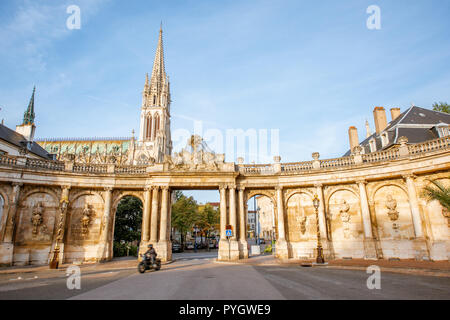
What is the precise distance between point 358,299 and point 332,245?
53.8 ft

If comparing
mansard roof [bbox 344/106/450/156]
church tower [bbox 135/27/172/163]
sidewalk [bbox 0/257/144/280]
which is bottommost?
sidewalk [bbox 0/257/144/280]

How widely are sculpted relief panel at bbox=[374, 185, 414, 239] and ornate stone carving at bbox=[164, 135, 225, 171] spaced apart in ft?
46.6

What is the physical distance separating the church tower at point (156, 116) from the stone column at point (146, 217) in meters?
53.9

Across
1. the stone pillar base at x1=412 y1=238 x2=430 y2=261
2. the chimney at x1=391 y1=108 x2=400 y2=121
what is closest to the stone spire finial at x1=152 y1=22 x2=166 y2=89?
the chimney at x1=391 y1=108 x2=400 y2=121

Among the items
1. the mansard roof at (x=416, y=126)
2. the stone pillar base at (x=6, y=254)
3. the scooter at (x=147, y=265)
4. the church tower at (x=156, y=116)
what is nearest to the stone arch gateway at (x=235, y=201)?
the stone pillar base at (x=6, y=254)

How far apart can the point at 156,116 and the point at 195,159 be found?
69313mm

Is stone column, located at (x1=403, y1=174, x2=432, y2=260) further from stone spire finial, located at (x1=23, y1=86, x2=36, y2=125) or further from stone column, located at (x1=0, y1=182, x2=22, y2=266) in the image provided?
stone spire finial, located at (x1=23, y1=86, x2=36, y2=125)

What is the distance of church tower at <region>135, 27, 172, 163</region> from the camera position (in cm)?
8125

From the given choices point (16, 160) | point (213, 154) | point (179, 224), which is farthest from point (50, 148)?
point (213, 154)

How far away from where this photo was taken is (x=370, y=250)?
70.9 ft

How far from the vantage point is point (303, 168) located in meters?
25.8

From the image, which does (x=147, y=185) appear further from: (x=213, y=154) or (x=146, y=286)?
(x=146, y=286)

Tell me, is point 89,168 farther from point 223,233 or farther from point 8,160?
point 223,233

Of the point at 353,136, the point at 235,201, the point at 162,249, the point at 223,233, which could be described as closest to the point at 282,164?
the point at 235,201
